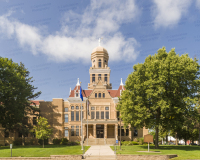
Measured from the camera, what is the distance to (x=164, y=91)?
29.5 metres

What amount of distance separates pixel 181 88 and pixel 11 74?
3157cm

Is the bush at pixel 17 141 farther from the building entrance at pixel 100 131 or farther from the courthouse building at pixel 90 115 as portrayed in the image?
the building entrance at pixel 100 131

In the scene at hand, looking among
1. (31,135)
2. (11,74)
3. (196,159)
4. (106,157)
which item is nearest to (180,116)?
(196,159)

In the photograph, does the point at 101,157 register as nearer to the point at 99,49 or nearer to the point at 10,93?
the point at 10,93

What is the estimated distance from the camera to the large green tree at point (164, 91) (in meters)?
30.1

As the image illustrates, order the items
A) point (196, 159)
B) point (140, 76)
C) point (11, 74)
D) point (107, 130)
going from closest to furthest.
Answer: point (196, 159)
point (140, 76)
point (11, 74)
point (107, 130)

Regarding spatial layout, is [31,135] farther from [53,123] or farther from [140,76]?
[140,76]

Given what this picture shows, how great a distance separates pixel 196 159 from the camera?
2094 centimetres

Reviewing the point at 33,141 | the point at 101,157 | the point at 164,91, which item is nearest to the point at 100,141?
the point at 33,141

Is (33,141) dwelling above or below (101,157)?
below

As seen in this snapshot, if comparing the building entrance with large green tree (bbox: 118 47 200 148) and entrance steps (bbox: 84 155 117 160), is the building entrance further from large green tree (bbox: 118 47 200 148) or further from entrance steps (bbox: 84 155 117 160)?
entrance steps (bbox: 84 155 117 160)

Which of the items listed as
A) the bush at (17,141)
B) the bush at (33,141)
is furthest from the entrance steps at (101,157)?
the bush at (33,141)

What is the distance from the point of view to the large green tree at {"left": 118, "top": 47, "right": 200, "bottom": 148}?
30.1 m

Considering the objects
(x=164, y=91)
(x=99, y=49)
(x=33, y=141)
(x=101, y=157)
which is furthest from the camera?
(x=99, y=49)
